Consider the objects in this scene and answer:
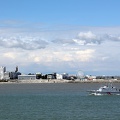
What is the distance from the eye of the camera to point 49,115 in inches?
2431

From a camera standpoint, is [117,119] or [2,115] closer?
[117,119]

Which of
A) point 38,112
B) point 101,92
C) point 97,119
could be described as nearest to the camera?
point 97,119

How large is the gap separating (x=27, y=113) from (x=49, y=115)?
3912 mm

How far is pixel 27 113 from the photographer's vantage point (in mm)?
63875

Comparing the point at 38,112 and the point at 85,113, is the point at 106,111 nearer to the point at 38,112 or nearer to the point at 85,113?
the point at 85,113

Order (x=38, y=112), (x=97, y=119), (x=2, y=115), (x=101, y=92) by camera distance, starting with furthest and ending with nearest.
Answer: (x=101, y=92)
(x=38, y=112)
(x=2, y=115)
(x=97, y=119)

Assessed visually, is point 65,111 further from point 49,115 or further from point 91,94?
point 91,94

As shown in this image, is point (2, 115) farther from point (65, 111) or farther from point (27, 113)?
point (65, 111)

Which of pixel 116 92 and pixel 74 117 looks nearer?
pixel 74 117

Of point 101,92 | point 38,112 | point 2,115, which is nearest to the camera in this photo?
point 2,115

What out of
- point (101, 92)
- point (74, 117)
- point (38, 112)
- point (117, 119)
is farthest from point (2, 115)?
point (101, 92)

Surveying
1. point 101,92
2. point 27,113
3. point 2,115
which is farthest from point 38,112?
point 101,92

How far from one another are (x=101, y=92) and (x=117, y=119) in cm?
5823

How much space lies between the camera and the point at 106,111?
220ft
